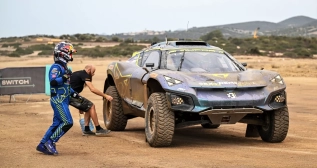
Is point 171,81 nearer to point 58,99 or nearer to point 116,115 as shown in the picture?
point 58,99

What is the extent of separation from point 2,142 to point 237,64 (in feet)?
13.9

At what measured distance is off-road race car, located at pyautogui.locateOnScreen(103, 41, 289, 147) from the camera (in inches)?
394

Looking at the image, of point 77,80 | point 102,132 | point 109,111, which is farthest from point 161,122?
point 109,111

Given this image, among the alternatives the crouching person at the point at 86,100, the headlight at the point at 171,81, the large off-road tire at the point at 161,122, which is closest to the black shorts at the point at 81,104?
the crouching person at the point at 86,100

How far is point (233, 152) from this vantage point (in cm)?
969

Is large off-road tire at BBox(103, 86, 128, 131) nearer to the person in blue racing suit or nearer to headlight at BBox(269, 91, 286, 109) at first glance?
the person in blue racing suit

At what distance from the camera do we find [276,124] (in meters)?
10.5

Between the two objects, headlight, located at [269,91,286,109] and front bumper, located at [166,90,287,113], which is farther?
headlight, located at [269,91,286,109]

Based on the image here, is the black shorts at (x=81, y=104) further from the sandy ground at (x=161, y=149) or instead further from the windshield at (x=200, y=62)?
the windshield at (x=200, y=62)

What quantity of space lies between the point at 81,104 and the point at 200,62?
2.33 meters

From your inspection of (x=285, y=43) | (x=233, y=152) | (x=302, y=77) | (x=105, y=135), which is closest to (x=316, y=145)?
(x=233, y=152)

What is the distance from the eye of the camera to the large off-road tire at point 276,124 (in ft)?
34.5

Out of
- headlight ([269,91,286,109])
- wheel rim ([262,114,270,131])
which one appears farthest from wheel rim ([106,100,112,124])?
headlight ([269,91,286,109])

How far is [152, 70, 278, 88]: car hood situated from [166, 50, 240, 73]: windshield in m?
0.49
